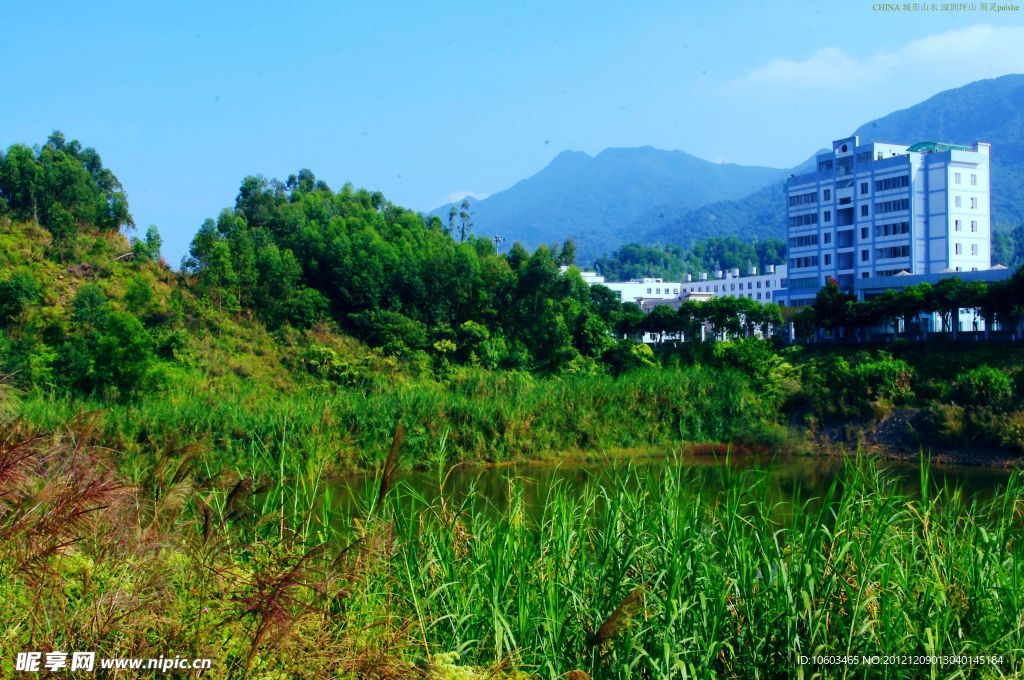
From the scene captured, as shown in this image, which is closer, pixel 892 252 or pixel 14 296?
pixel 14 296

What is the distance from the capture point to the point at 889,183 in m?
31.8

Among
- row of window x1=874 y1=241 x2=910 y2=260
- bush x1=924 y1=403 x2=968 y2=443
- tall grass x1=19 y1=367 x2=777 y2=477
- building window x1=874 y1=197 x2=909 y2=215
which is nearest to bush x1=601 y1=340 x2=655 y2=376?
tall grass x1=19 y1=367 x2=777 y2=477

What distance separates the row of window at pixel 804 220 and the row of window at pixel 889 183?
2.27m

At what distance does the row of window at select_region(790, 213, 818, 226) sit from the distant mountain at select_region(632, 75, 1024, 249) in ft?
243

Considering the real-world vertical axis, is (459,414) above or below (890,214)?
below

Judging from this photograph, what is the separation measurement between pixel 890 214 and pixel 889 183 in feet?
3.51

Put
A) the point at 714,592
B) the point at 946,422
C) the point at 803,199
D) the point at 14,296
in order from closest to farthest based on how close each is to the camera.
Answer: the point at 714,592 → the point at 946,422 → the point at 14,296 → the point at 803,199

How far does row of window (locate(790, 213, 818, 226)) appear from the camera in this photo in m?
34.7

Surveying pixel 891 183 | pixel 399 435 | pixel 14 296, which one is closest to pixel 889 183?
pixel 891 183

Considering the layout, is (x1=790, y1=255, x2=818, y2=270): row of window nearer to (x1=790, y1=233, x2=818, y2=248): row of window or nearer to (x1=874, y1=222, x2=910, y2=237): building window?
(x1=790, y1=233, x2=818, y2=248): row of window

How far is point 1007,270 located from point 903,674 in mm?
22985

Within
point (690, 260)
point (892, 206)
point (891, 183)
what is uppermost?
point (690, 260)

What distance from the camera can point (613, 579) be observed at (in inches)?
142

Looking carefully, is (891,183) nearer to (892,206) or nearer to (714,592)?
(892,206)
